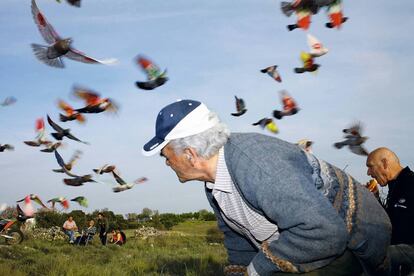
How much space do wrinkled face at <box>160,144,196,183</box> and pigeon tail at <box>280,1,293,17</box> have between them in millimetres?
5469

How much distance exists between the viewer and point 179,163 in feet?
10.7

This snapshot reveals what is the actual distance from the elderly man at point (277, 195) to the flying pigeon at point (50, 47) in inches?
125

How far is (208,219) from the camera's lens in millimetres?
38625

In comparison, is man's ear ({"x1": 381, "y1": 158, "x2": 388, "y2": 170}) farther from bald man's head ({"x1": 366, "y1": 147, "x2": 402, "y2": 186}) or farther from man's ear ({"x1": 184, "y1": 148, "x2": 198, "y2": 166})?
man's ear ({"x1": 184, "y1": 148, "x2": 198, "y2": 166})

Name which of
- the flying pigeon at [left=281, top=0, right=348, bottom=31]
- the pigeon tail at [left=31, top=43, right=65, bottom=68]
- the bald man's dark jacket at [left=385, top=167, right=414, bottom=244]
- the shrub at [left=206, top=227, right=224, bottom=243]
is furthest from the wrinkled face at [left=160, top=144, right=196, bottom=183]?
the shrub at [left=206, top=227, right=224, bottom=243]

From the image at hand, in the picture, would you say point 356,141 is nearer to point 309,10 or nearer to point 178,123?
point 309,10

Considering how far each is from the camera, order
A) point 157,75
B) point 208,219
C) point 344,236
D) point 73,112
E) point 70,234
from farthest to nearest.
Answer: point 208,219
point 70,234
point 73,112
point 157,75
point 344,236

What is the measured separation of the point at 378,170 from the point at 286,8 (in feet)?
11.1

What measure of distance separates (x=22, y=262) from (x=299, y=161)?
1161 centimetres

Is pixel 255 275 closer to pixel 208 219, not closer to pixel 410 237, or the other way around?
pixel 410 237

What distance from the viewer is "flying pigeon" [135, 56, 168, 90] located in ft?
23.9

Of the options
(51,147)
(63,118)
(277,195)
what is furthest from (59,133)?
(277,195)

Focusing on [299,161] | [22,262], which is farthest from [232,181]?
[22,262]

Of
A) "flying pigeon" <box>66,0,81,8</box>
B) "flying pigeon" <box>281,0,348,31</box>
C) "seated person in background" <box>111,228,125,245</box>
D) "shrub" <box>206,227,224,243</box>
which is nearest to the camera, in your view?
"flying pigeon" <box>66,0,81,8</box>
